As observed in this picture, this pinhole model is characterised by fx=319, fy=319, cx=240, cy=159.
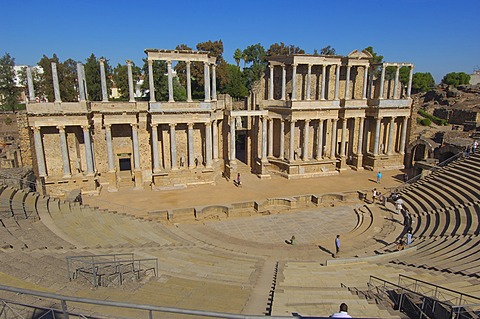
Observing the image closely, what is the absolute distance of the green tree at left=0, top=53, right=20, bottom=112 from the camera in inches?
2066

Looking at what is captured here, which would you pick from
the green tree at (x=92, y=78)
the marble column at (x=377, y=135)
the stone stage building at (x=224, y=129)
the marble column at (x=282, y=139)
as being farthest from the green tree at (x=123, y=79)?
the marble column at (x=377, y=135)

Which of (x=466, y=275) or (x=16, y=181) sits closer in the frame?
(x=466, y=275)

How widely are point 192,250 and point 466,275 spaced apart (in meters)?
10.9

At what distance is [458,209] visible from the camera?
18250 millimetres

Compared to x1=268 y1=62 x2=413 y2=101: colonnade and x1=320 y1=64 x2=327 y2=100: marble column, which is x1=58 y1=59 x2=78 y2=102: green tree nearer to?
x1=268 y1=62 x2=413 y2=101: colonnade

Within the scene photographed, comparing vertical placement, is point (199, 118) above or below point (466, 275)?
above

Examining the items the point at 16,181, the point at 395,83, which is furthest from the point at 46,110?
the point at 395,83

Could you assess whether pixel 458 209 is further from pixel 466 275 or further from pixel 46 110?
pixel 46 110

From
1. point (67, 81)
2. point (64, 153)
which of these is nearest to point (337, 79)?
point (64, 153)

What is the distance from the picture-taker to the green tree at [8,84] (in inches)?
2066

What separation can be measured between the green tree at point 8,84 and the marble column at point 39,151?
1495 inches

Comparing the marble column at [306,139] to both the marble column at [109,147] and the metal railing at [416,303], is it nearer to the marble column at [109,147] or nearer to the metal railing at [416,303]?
the marble column at [109,147]

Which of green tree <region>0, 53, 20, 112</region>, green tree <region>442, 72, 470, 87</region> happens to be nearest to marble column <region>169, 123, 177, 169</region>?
green tree <region>0, 53, 20, 112</region>

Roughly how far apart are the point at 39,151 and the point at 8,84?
39.3m
